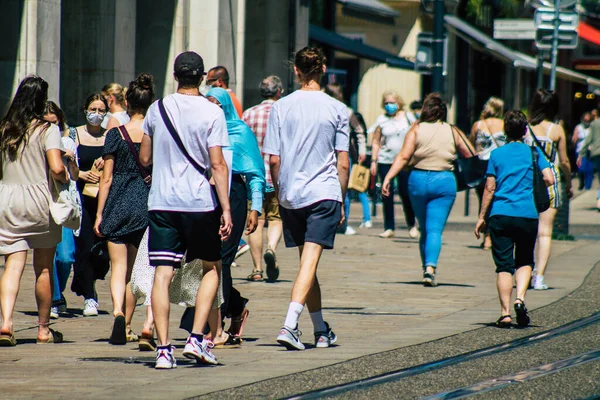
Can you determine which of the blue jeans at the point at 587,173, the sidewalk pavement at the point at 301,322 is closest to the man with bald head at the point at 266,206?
the sidewalk pavement at the point at 301,322

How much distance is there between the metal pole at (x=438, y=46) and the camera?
61.2 feet

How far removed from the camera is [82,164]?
9617 millimetres

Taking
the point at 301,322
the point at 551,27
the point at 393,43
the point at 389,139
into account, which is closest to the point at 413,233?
the point at 389,139

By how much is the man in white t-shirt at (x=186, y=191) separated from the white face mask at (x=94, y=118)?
235 centimetres

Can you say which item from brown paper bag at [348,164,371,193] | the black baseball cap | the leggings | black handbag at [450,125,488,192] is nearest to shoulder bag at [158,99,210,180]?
the black baseball cap

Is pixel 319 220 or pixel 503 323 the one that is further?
pixel 503 323

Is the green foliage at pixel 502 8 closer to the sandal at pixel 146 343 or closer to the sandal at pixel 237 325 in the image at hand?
the sandal at pixel 237 325

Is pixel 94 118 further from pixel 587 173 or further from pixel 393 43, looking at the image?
pixel 393 43

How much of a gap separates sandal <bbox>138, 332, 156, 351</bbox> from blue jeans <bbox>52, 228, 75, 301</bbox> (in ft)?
6.22

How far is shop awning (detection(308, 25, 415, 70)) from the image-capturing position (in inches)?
977

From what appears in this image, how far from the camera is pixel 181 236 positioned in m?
7.19

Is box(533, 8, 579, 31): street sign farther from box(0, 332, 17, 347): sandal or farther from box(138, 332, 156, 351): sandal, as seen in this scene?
box(0, 332, 17, 347): sandal

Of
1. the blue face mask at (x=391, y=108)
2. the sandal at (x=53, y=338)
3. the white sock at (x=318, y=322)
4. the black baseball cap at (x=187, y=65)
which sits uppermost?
the blue face mask at (x=391, y=108)

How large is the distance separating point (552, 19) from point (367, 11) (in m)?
10.3
